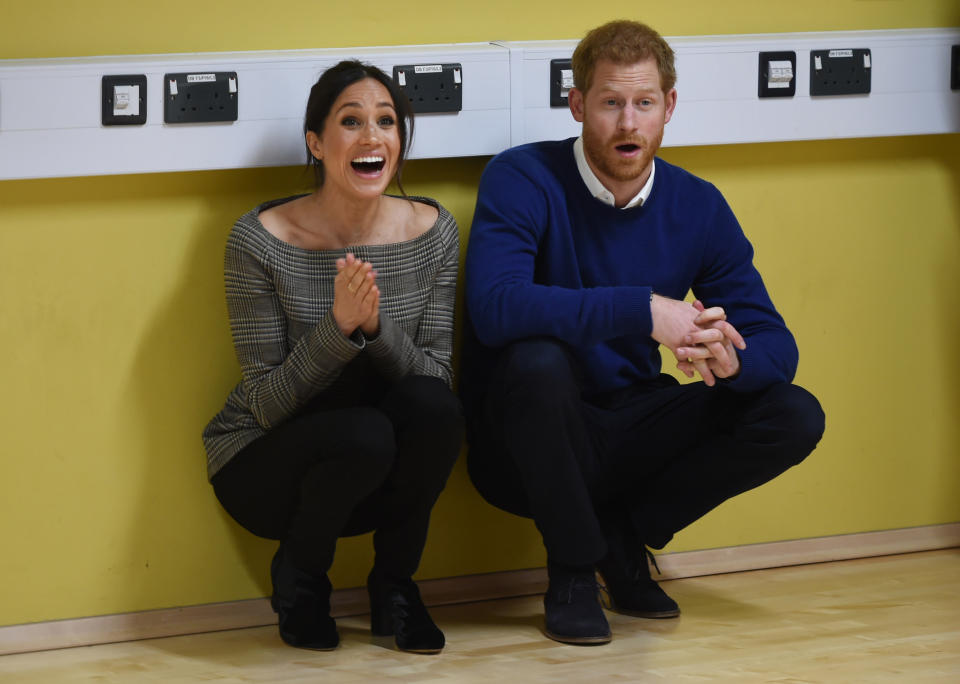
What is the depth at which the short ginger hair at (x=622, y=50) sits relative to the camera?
1962 millimetres

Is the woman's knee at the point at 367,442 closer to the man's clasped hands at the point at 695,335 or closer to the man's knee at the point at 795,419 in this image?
the man's clasped hands at the point at 695,335

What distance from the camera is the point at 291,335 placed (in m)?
1.92

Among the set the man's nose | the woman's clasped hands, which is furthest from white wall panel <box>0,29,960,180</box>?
the woman's clasped hands

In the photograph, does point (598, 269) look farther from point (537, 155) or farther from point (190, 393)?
point (190, 393)

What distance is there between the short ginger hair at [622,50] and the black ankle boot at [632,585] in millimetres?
825

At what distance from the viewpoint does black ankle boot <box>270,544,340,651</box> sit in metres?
1.92

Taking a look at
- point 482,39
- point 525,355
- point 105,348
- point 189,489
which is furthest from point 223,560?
point 482,39

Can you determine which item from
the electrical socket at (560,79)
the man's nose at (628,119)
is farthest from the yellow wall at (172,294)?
the man's nose at (628,119)

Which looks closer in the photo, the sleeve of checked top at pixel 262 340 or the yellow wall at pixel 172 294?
the sleeve of checked top at pixel 262 340

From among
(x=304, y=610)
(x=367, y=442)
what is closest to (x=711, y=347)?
(x=367, y=442)

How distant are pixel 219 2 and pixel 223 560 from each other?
99cm

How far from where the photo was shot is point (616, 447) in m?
2.04

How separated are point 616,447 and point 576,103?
611mm

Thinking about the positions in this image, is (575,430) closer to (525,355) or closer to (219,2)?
(525,355)
